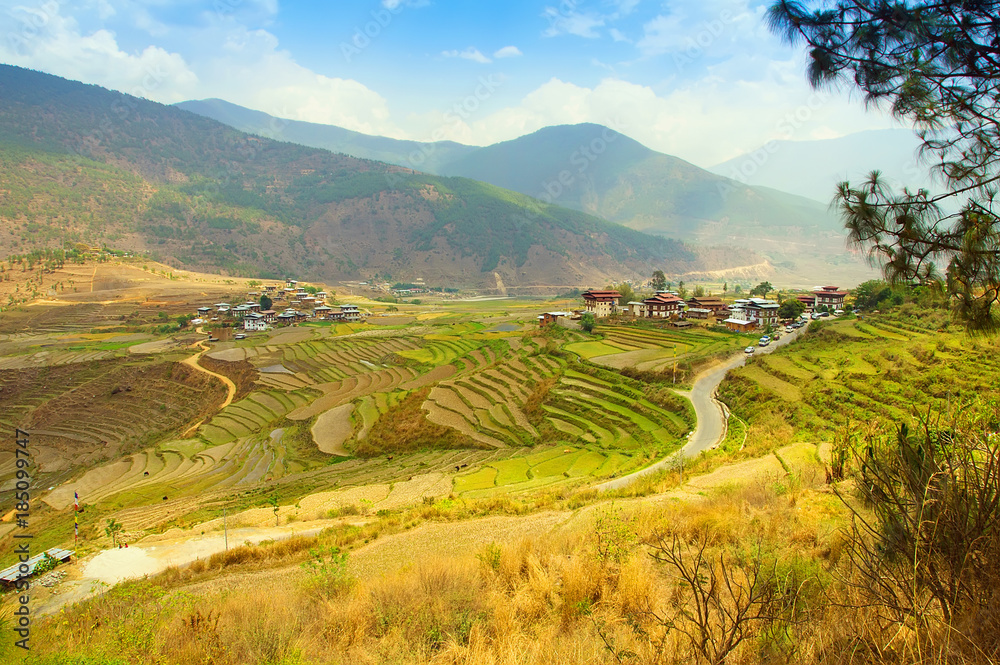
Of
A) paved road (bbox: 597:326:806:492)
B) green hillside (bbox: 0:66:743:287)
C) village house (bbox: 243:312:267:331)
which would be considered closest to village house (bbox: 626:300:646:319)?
paved road (bbox: 597:326:806:492)

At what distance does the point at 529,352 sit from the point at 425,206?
142 meters

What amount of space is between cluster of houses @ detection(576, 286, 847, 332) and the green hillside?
79866 mm

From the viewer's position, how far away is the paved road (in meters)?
14.3

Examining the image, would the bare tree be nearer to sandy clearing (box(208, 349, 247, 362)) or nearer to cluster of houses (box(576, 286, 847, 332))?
cluster of houses (box(576, 286, 847, 332))

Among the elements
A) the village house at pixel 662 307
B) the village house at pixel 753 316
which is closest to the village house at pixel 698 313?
the village house at pixel 662 307

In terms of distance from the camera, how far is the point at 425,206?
547ft

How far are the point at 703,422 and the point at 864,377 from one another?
5.56 metres

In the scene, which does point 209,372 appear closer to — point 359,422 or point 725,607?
point 359,422

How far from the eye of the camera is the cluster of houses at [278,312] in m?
60.2

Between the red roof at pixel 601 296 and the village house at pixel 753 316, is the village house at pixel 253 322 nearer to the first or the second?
the red roof at pixel 601 296

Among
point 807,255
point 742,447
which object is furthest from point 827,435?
point 807,255

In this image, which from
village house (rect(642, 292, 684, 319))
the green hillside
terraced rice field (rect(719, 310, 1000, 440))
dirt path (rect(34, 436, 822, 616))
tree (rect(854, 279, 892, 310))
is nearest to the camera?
dirt path (rect(34, 436, 822, 616))

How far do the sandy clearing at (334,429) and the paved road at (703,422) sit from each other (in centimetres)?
1546

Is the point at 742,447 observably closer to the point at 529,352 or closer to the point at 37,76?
Answer: the point at 529,352
